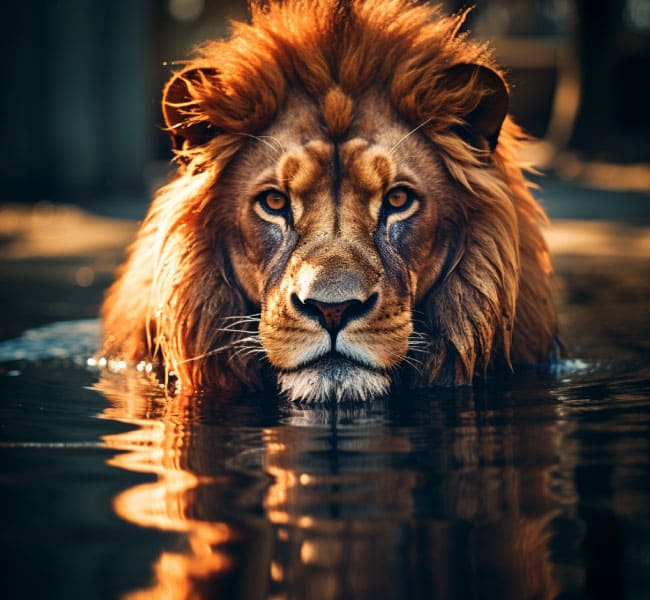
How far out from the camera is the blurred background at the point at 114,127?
10.2 m

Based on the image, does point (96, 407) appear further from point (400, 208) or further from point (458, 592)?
point (458, 592)

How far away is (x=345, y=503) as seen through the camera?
295cm

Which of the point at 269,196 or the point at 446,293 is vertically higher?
the point at 269,196

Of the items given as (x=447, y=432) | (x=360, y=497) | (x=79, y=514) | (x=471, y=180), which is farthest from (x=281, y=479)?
(x=471, y=180)

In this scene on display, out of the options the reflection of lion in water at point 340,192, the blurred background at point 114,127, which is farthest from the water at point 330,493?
the blurred background at point 114,127

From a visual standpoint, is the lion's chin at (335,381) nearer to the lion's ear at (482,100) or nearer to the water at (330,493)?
the water at (330,493)

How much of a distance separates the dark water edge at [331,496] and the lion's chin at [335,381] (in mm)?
56

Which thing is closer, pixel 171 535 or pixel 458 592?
pixel 458 592

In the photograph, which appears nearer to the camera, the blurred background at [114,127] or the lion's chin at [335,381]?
the lion's chin at [335,381]

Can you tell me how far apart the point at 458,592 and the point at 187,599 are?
49cm

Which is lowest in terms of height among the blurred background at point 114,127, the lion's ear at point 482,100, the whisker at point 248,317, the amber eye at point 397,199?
the whisker at point 248,317

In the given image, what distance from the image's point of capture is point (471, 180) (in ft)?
15.1

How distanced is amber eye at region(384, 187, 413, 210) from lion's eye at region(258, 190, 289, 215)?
346 mm

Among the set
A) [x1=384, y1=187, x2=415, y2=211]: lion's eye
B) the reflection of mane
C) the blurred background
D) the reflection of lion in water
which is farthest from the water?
the blurred background
